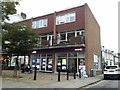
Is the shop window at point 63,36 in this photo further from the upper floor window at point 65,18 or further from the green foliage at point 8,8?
the green foliage at point 8,8

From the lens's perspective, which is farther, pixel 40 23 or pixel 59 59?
pixel 40 23

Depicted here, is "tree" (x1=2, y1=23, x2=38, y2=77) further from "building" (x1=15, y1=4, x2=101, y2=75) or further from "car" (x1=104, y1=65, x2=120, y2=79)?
"car" (x1=104, y1=65, x2=120, y2=79)

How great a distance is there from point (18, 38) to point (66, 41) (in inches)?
447

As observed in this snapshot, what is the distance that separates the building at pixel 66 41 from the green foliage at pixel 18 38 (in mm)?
8393

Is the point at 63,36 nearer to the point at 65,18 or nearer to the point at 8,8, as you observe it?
the point at 65,18

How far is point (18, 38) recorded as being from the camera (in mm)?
22266

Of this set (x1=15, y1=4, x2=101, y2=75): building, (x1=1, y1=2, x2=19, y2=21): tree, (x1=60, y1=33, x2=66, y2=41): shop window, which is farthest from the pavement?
(x1=60, y1=33, x2=66, y2=41): shop window

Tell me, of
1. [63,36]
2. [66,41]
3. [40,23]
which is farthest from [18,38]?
[40,23]

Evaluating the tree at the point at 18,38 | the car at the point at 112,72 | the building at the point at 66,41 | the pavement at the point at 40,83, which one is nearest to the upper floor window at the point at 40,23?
the building at the point at 66,41

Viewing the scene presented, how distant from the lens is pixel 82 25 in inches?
1229

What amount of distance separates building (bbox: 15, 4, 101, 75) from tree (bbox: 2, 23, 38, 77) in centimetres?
840

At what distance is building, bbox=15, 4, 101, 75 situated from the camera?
30.8 meters

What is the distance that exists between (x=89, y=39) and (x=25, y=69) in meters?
9.09

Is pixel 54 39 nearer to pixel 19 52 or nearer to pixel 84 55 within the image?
pixel 84 55
